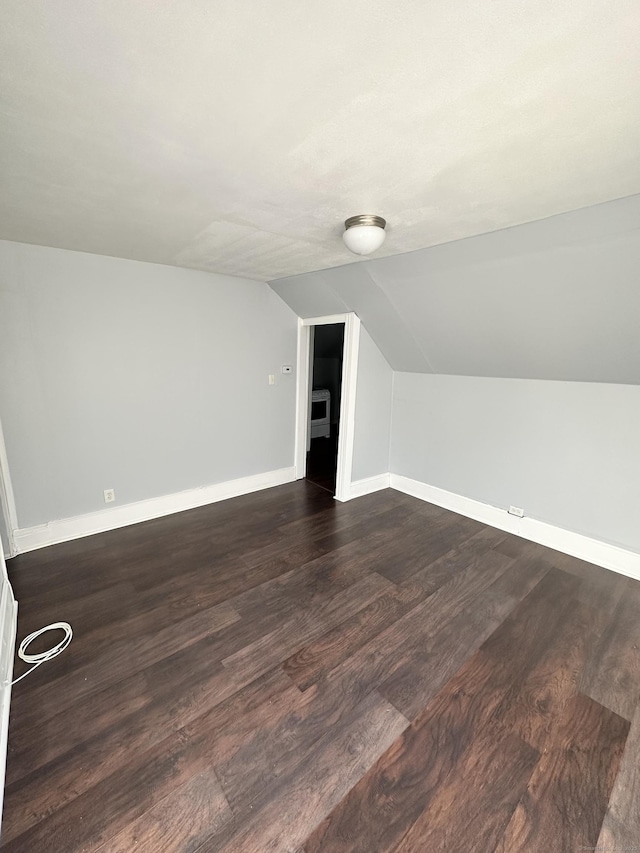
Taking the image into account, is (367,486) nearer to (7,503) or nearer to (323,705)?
(323,705)

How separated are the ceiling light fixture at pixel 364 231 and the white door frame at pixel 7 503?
2.71 m

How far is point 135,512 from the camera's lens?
3.24 metres

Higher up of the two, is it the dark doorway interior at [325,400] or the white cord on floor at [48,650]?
the dark doorway interior at [325,400]

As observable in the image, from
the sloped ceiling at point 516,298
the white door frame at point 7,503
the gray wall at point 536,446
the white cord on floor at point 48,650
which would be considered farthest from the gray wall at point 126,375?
the gray wall at point 536,446

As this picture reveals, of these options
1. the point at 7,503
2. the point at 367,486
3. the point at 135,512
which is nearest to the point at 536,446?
the point at 367,486

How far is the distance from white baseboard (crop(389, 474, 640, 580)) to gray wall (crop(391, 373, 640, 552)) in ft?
0.19

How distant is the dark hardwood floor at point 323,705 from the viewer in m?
1.22

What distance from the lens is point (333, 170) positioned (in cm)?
143

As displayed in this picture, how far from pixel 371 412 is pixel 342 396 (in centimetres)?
39

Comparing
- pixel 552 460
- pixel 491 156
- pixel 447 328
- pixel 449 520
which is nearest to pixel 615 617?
pixel 552 460

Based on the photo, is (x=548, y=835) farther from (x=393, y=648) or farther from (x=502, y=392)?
(x=502, y=392)

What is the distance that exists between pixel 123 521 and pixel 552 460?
12.2 ft

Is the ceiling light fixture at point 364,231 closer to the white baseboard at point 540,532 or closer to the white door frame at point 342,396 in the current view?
the white door frame at point 342,396

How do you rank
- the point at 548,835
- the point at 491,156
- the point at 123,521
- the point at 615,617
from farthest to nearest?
the point at 123,521 → the point at 615,617 → the point at 491,156 → the point at 548,835
